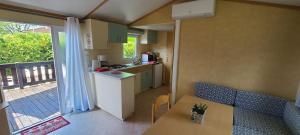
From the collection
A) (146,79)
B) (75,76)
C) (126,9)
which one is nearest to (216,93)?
(146,79)

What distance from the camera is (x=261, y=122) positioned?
1736 millimetres

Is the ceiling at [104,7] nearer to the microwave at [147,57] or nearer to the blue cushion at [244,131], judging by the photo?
the microwave at [147,57]

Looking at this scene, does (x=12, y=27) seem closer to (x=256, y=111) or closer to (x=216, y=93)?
(x=216, y=93)

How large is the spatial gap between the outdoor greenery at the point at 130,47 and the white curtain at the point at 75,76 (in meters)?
1.62

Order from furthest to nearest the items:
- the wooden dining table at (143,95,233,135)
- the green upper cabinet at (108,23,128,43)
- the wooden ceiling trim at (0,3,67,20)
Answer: the green upper cabinet at (108,23,128,43), the wooden ceiling trim at (0,3,67,20), the wooden dining table at (143,95,233,135)

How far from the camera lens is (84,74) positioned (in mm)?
2736

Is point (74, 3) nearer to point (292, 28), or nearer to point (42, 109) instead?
point (42, 109)

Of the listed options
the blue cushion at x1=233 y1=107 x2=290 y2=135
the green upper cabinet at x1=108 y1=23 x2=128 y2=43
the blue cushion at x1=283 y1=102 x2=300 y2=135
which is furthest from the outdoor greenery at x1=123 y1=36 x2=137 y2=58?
the blue cushion at x1=283 y1=102 x2=300 y2=135

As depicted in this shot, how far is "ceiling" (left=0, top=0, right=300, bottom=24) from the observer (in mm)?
1902

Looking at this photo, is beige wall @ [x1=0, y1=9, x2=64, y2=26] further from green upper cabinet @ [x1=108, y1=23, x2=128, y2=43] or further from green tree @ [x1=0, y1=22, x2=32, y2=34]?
green upper cabinet @ [x1=108, y1=23, x2=128, y2=43]

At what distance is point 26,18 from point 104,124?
212 cm

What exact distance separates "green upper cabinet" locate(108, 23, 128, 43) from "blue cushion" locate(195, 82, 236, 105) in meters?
2.13

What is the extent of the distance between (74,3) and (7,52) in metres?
2.06

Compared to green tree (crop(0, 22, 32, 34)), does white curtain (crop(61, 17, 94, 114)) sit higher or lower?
lower
